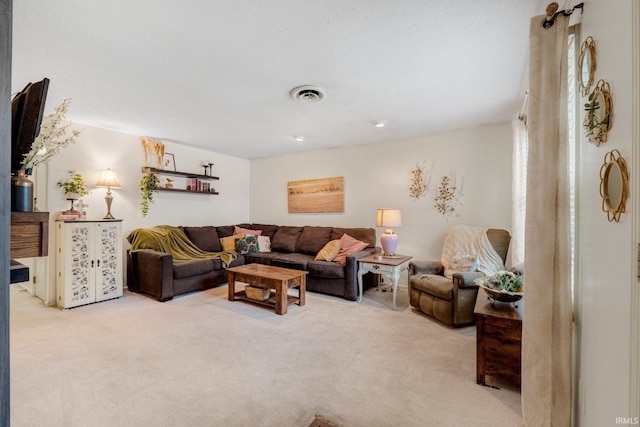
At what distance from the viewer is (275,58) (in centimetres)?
210

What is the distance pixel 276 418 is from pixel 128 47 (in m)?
2.65

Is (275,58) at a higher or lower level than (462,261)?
higher

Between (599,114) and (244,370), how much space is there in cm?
245

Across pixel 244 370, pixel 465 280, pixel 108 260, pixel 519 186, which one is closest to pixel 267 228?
pixel 108 260

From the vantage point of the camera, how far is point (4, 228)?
692 millimetres

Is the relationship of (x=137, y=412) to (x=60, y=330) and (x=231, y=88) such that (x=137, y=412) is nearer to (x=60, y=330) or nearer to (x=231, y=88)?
(x=60, y=330)

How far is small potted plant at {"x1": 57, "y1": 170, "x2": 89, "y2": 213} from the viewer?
11.4ft

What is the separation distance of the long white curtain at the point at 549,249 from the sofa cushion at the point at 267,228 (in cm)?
434

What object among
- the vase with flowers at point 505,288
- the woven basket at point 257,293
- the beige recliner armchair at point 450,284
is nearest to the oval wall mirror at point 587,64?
the vase with flowers at point 505,288

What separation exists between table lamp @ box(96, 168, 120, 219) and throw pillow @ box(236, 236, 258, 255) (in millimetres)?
1818

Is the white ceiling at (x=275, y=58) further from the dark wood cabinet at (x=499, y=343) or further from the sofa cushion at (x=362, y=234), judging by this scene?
the dark wood cabinet at (x=499, y=343)

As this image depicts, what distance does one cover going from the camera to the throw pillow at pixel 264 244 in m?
4.91

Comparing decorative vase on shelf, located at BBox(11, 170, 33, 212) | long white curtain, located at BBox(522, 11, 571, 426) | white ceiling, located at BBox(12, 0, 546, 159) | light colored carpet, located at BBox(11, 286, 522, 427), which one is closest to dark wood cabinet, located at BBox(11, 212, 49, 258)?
decorative vase on shelf, located at BBox(11, 170, 33, 212)

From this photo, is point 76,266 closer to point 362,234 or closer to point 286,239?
point 286,239
